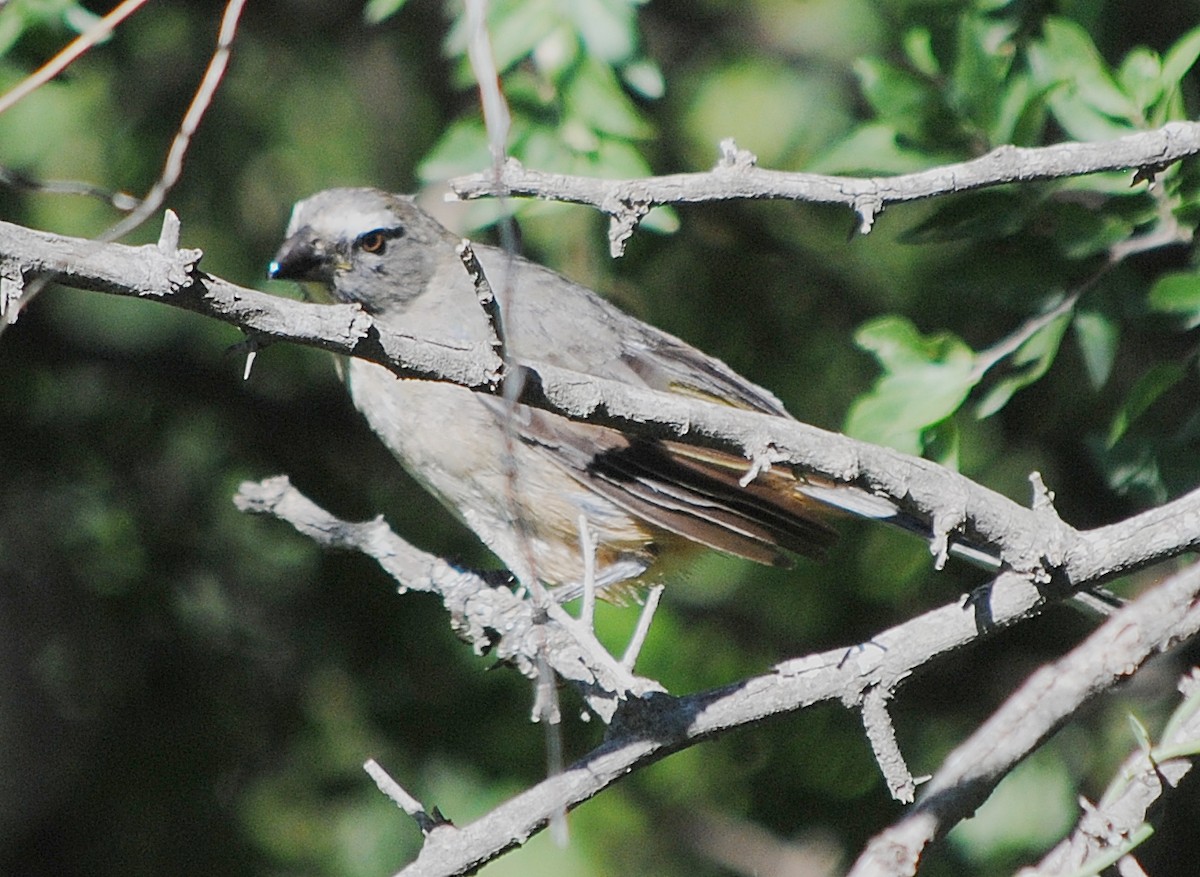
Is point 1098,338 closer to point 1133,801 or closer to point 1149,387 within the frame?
point 1149,387

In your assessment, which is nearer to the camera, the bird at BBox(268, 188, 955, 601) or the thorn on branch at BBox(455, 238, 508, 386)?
the thorn on branch at BBox(455, 238, 508, 386)

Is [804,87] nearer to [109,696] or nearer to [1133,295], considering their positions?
[1133,295]

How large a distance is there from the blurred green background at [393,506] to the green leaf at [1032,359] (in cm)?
46

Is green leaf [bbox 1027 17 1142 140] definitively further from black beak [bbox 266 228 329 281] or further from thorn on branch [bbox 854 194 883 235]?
black beak [bbox 266 228 329 281]

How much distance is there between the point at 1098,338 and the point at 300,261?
2.49 meters

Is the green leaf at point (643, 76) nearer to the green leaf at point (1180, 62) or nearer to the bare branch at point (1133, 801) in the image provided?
the green leaf at point (1180, 62)

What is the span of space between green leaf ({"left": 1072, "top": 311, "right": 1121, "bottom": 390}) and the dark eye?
2346 millimetres

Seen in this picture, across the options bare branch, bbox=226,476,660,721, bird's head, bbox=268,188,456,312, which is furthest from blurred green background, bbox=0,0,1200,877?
bare branch, bbox=226,476,660,721

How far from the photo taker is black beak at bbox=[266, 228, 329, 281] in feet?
16.3

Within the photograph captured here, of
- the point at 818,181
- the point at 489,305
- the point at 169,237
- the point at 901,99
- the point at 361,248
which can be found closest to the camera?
the point at 169,237

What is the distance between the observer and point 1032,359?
405 cm

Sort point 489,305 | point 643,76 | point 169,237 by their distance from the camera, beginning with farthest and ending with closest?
point 643,76 < point 489,305 < point 169,237

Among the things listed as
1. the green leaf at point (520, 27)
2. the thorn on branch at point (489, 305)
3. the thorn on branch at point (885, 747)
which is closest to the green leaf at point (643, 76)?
the green leaf at point (520, 27)

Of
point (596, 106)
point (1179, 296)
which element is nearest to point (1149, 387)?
point (1179, 296)
